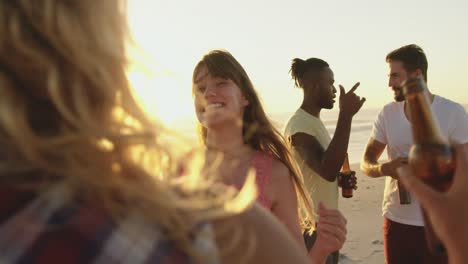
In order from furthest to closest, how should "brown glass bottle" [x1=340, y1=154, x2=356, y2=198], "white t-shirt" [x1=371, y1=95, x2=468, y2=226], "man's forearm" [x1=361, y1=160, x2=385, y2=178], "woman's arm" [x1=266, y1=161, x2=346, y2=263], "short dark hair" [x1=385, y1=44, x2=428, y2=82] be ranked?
"brown glass bottle" [x1=340, y1=154, x2=356, y2=198] → "short dark hair" [x1=385, y1=44, x2=428, y2=82] → "man's forearm" [x1=361, y1=160, x2=385, y2=178] → "white t-shirt" [x1=371, y1=95, x2=468, y2=226] → "woman's arm" [x1=266, y1=161, x2=346, y2=263]

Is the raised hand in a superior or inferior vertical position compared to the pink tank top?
superior

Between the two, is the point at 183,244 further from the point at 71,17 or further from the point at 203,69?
the point at 203,69

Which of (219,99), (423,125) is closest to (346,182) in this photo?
(219,99)

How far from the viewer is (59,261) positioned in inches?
32.1

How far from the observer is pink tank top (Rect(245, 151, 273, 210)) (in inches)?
117

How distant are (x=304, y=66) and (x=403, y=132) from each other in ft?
4.61

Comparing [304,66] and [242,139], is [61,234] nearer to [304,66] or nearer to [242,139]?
[242,139]

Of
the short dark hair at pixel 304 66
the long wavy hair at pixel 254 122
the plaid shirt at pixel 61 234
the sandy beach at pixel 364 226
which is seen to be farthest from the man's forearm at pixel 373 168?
the plaid shirt at pixel 61 234

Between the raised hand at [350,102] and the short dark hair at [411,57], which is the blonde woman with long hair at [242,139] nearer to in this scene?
the raised hand at [350,102]

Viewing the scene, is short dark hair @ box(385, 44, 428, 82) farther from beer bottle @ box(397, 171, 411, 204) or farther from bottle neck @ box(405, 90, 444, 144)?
bottle neck @ box(405, 90, 444, 144)

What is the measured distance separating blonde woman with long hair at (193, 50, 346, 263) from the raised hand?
142cm

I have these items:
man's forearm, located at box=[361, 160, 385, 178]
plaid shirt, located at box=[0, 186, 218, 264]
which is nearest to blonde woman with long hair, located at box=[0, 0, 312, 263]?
plaid shirt, located at box=[0, 186, 218, 264]

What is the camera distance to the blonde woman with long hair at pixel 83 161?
837 millimetres

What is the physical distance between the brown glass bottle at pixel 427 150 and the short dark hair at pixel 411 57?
9.83 ft
